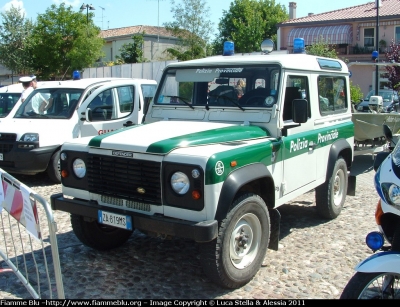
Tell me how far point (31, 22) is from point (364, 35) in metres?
25.2

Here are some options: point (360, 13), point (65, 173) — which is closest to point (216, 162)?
point (65, 173)

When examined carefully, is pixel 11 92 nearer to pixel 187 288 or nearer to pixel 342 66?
pixel 342 66

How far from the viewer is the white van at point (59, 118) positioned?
8180 millimetres

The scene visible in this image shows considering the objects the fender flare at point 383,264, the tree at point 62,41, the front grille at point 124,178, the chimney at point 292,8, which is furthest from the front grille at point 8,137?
the chimney at point 292,8

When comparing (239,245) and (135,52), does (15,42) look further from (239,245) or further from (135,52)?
(239,245)

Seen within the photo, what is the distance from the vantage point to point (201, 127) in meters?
4.85

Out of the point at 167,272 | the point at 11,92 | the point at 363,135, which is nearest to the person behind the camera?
the point at 167,272

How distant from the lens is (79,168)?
15.1 feet

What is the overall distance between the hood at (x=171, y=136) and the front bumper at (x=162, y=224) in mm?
563

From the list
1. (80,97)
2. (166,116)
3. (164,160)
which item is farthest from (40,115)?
(164,160)

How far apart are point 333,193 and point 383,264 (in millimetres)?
3446

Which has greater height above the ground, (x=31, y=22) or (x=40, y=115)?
(x=31, y=22)

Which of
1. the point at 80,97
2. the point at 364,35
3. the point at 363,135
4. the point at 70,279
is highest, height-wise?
the point at 364,35

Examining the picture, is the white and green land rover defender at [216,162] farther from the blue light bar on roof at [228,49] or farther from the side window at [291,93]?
the blue light bar on roof at [228,49]
